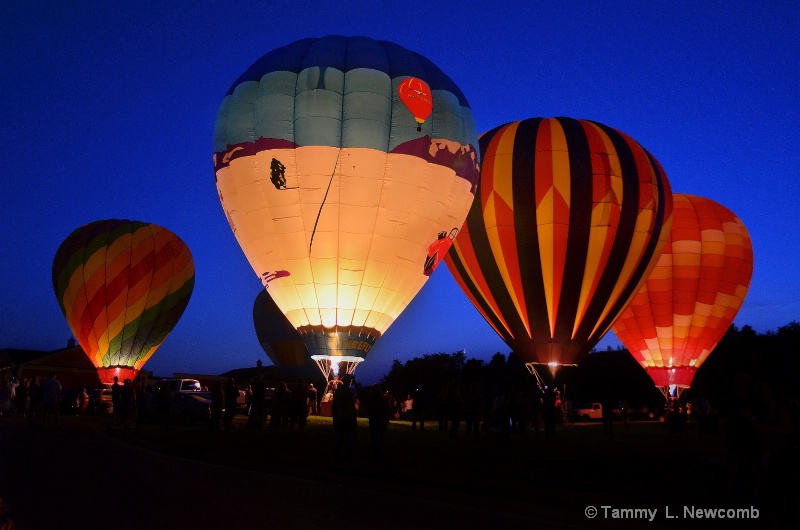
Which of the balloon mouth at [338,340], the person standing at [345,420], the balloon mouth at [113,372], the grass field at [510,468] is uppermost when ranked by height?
the balloon mouth at [338,340]

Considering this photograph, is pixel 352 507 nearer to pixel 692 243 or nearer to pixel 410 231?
pixel 410 231

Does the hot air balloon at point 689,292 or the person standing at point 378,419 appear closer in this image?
the person standing at point 378,419

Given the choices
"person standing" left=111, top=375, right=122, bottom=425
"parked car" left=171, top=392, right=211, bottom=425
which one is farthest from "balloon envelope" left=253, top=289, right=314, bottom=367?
"person standing" left=111, top=375, right=122, bottom=425

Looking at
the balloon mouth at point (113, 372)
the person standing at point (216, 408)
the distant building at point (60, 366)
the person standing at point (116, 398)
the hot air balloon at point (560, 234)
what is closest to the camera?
the person standing at point (216, 408)

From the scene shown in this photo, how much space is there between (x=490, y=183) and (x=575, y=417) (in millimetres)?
21881

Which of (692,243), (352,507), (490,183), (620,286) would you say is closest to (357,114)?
(490,183)

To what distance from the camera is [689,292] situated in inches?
1400

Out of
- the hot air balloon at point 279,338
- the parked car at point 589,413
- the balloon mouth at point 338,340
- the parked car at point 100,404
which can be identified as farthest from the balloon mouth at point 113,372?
the parked car at point 589,413

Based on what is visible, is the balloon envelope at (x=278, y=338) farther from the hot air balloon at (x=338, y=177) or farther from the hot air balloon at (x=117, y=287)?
the hot air balloon at (x=338, y=177)

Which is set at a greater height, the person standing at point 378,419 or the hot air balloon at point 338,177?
the hot air balloon at point 338,177

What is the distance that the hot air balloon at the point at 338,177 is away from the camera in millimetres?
22188

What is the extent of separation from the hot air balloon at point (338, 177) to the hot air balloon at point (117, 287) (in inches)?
506

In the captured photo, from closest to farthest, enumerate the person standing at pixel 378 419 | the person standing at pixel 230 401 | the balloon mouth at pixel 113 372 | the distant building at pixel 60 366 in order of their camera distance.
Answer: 1. the person standing at pixel 378 419
2. the person standing at pixel 230 401
3. the balloon mouth at pixel 113 372
4. the distant building at pixel 60 366

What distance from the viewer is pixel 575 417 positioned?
45719 mm
